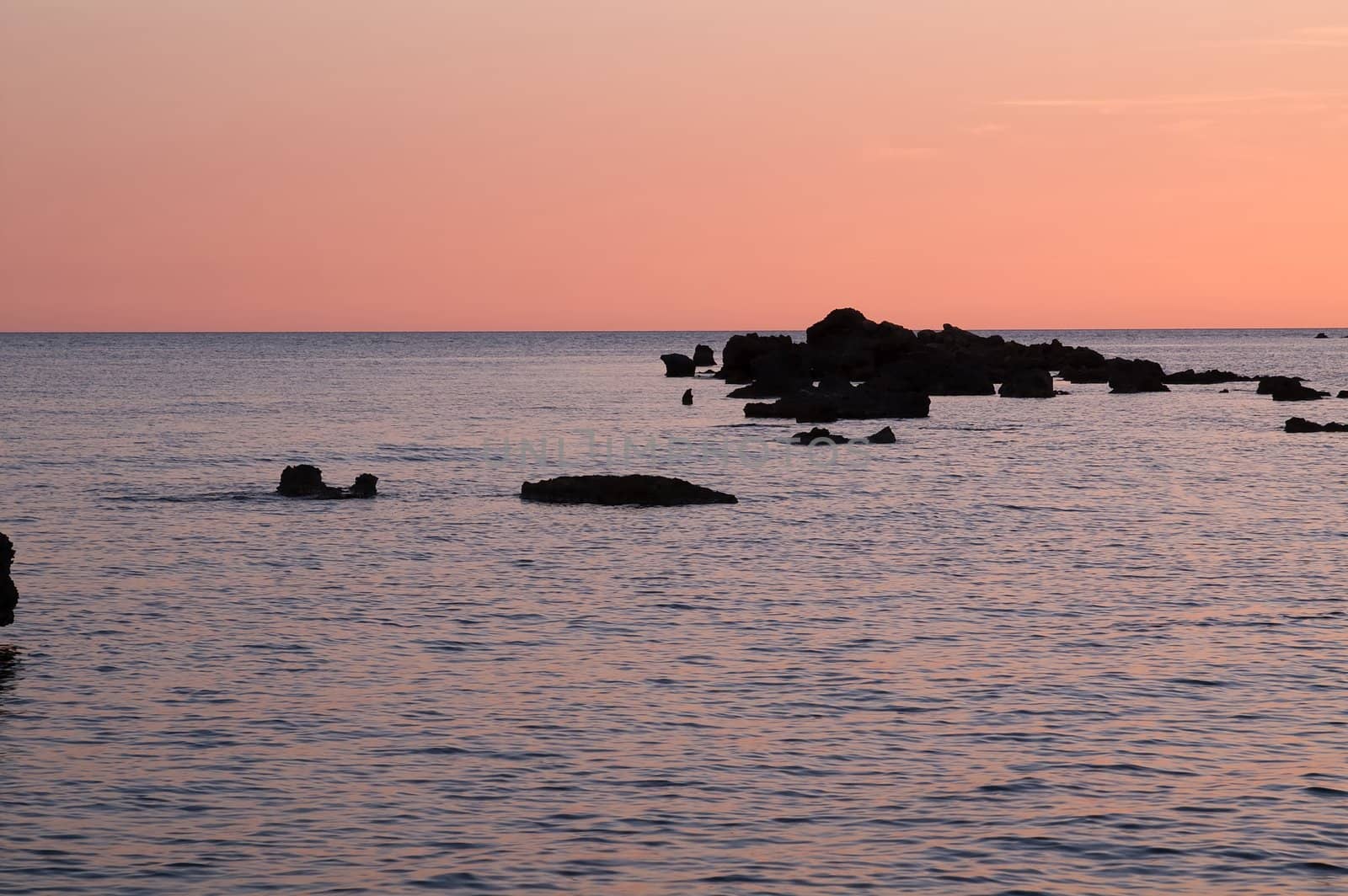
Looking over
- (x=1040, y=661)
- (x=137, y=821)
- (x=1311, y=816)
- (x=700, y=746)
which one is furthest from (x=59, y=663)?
(x=1311, y=816)

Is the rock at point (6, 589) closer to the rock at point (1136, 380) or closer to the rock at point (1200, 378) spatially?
the rock at point (1136, 380)

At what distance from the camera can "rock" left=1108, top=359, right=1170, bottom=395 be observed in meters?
119

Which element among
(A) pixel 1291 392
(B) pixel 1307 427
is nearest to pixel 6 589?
(B) pixel 1307 427

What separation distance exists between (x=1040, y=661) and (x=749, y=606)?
6250mm

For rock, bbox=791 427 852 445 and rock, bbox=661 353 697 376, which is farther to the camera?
rock, bbox=661 353 697 376

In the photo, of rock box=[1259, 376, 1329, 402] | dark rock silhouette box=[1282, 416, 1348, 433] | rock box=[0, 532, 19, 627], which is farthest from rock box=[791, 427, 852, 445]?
rock box=[1259, 376, 1329, 402]

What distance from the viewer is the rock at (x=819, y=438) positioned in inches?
2680

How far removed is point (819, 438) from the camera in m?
68.4

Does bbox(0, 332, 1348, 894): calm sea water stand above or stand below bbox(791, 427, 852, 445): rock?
below

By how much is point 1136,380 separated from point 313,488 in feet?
286

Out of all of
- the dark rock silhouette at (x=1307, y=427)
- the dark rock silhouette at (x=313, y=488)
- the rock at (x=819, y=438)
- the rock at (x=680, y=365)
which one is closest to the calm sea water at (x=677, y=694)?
the dark rock silhouette at (x=313, y=488)

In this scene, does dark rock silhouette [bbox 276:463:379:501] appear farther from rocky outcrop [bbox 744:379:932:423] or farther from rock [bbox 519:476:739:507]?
rocky outcrop [bbox 744:379:932:423]

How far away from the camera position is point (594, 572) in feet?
101

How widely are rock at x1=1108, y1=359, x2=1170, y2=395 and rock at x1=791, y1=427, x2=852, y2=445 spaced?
5630cm
